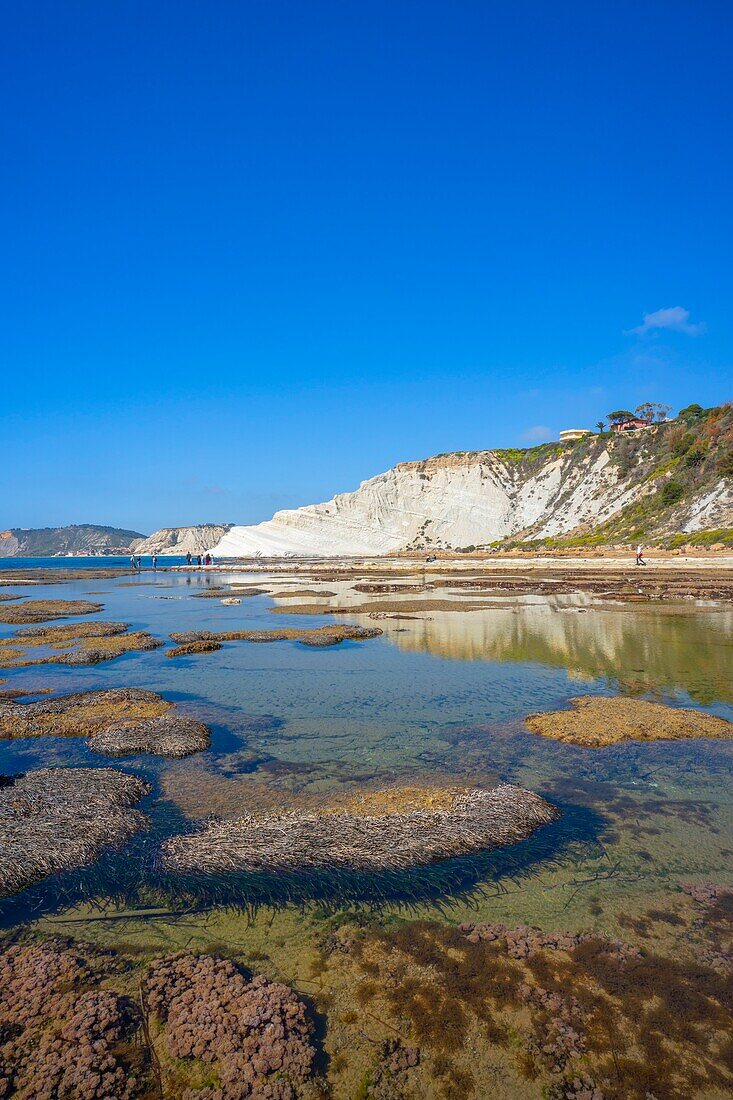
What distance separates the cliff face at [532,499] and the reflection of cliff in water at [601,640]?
40.2 m

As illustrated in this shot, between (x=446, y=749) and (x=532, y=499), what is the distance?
303 feet

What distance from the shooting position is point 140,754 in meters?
11.4

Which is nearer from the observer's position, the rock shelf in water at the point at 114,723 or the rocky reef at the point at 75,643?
the rock shelf in water at the point at 114,723

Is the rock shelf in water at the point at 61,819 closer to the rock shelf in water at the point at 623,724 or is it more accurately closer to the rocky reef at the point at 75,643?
the rock shelf in water at the point at 623,724

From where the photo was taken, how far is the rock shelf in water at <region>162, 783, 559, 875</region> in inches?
281

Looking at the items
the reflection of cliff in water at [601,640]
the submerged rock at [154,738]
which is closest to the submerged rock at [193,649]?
the reflection of cliff in water at [601,640]

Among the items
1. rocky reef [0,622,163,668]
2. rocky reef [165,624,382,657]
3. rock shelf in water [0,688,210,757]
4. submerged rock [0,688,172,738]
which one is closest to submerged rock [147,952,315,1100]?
rock shelf in water [0,688,210,757]

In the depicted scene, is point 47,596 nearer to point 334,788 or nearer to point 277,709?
point 277,709

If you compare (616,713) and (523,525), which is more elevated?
(523,525)

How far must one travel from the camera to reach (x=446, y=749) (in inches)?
452

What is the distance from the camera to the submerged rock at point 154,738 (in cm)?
1141

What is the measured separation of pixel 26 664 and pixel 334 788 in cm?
1579

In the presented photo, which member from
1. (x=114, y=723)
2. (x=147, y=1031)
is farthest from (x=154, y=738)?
(x=147, y=1031)

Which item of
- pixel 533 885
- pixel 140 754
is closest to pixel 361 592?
pixel 140 754
